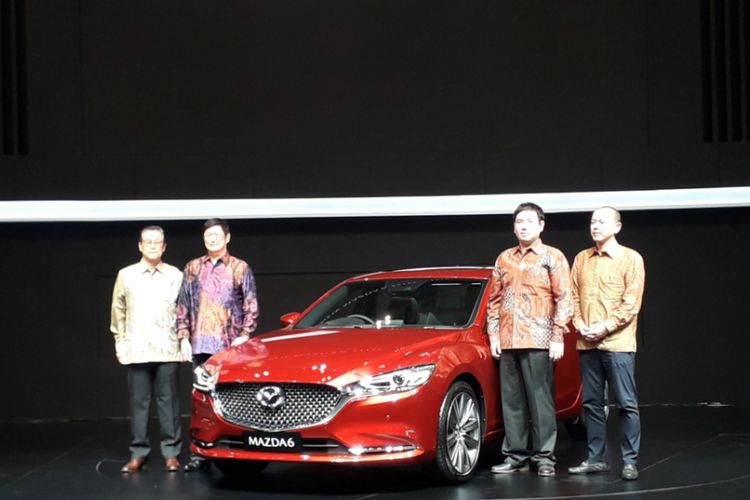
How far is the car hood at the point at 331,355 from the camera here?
6602mm

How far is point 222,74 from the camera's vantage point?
38.0 feet

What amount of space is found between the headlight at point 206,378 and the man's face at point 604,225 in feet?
8.68

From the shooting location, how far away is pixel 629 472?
7.12 metres

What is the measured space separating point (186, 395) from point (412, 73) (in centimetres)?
420

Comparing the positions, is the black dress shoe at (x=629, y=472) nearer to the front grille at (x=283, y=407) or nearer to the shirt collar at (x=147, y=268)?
the front grille at (x=283, y=407)

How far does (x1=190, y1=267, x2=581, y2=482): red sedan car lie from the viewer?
256 inches

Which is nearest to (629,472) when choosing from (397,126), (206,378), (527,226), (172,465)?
(527,226)

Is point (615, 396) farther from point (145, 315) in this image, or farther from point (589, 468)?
point (145, 315)

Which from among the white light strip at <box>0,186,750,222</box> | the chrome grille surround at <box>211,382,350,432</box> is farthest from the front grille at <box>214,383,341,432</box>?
the white light strip at <box>0,186,750,222</box>

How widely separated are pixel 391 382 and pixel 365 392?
0.18m

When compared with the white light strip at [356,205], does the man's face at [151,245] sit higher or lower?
lower

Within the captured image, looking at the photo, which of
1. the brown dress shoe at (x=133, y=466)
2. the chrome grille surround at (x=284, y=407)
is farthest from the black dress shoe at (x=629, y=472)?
the brown dress shoe at (x=133, y=466)

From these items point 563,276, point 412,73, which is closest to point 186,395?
point 412,73

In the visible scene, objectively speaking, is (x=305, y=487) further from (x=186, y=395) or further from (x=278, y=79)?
(x=278, y=79)
